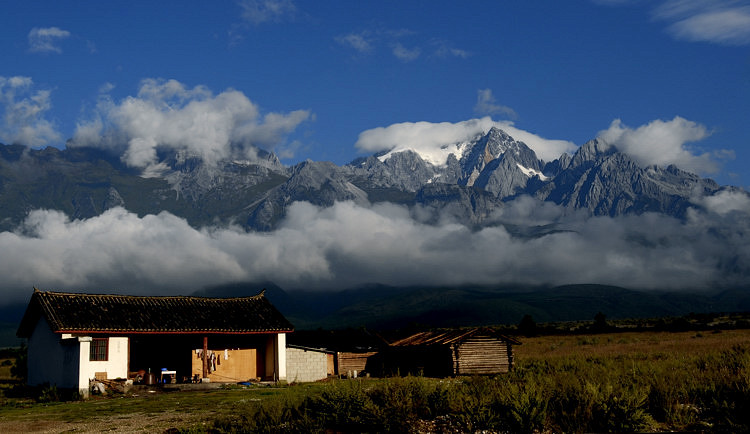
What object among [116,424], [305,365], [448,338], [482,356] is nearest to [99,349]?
[305,365]

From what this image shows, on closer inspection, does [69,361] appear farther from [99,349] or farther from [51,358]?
[51,358]

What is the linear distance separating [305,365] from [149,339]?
10.4m

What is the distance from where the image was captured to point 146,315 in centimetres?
4394

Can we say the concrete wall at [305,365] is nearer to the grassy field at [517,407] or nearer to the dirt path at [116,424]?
the dirt path at [116,424]

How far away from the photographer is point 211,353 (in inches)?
1774

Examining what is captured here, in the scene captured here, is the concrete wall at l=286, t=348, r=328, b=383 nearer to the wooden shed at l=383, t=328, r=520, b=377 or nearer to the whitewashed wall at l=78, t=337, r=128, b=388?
the wooden shed at l=383, t=328, r=520, b=377

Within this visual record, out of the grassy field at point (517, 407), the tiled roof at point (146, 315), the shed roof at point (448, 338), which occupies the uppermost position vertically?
the tiled roof at point (146, 315)

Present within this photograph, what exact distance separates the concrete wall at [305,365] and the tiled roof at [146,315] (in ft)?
7.58

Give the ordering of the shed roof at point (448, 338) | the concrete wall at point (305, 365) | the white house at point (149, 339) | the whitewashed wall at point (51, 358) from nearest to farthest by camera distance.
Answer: the whitewashed wall at point (51, 358)
the white house at point (149, 339)
the concrete wall at point (305, 365)
the shed roof at point (448, 338)

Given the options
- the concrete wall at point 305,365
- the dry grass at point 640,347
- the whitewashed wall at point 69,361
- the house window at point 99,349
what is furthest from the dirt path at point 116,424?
the dry grass at point 640,347

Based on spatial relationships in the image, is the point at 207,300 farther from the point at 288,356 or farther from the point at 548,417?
the point at 548,417

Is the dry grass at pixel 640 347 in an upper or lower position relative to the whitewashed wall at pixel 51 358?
lower

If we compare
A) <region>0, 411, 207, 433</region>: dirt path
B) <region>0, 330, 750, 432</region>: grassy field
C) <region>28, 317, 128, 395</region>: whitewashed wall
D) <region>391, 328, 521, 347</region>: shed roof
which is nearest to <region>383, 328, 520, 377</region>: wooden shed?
<region>391, 328, 521, 347</region>: shed roof

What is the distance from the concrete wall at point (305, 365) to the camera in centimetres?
4772
